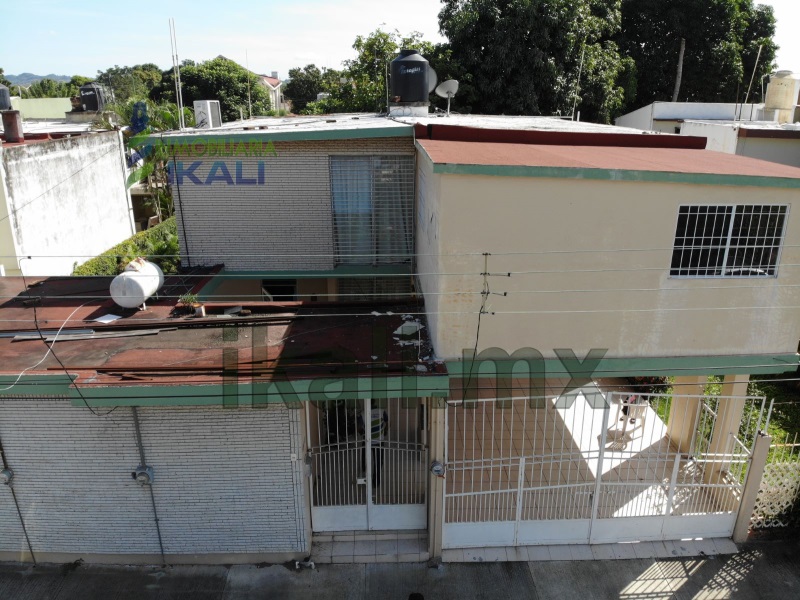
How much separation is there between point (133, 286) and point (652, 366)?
8.43 m

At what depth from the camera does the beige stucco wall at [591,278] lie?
327 inches

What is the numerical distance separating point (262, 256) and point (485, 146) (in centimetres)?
530

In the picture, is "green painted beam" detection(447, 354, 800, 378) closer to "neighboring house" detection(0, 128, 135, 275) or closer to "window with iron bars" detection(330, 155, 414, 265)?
"window with iron bars" detection(330, 155, 414, 265)

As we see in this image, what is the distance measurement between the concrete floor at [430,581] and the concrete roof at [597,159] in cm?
603

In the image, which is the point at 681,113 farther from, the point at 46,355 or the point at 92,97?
the point at 92,97

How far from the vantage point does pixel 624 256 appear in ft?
28.5

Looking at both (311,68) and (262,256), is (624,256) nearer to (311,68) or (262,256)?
(262,256)

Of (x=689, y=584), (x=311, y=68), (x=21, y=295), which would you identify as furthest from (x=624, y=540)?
(x=311, y=68)

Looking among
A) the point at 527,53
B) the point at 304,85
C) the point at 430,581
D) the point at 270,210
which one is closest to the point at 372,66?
the point at 527,53

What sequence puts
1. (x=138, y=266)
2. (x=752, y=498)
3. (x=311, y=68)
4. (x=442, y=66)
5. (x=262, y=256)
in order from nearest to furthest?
1. (x=752, y=498)
2. (x=138, y=266)
3. (x=262, y=256)
4. (x=442, y=66)
5. (x=311, y=68)

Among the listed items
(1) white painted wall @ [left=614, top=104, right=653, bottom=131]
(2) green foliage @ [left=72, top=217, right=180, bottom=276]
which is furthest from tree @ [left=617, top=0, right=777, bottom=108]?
(2) green foliage @ [left=72, top=217, right=180, bottom=276]

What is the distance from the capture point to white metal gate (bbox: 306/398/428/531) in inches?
Answer: 389

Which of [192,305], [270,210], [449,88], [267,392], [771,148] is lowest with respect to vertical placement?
[267,392]

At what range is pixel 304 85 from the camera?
204ft
